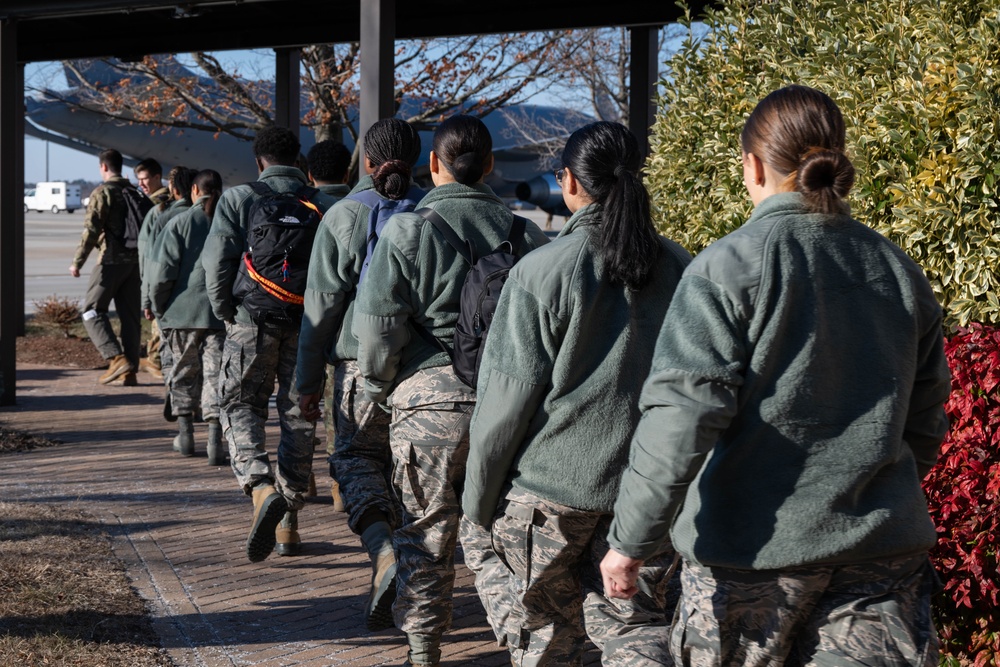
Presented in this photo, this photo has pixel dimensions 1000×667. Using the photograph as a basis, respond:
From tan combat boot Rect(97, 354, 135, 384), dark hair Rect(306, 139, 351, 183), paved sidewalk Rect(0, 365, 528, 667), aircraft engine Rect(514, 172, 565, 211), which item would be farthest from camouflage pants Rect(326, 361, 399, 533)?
aircraft engine Rect(514, 172, 565, 211)

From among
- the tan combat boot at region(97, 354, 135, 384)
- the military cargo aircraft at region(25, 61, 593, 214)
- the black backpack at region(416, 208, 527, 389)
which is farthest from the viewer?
the military cargo aircraft at region(25, 61, 593, 214)

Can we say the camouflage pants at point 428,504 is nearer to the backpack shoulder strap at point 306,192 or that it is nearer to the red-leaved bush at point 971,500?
the red-leaved bush at point 971,500

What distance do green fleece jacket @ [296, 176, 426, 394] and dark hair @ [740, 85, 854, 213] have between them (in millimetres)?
2775

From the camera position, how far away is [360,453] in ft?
16.2

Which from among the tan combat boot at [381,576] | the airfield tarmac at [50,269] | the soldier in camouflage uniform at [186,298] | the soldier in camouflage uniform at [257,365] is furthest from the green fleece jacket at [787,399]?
the airfield tarmac at [50,269]

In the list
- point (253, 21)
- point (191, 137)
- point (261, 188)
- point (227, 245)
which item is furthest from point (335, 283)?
point (191, 137)

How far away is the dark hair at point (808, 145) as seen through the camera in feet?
7.90

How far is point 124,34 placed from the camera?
41.0 ft

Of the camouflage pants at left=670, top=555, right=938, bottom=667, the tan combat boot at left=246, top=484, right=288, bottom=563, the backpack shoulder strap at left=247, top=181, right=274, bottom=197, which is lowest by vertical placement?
the tan combat boot at left=246, top=484, right=288, bottom=563

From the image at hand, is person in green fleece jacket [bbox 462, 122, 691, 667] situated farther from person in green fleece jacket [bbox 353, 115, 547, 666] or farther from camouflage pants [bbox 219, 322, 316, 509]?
camouflage pants [bbox 219, 322, 316, 509]

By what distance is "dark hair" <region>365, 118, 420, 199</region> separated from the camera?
4777mm

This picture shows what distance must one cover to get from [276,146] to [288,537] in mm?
2065

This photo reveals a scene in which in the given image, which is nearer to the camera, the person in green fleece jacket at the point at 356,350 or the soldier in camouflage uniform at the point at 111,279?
the person in green fleece jacket at the point at 356,350

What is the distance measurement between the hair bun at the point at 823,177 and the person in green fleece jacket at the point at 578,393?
28.2 inches
